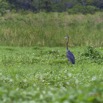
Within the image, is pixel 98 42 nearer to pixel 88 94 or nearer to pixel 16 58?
pixel 16 58

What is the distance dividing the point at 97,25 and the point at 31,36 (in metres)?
7.00

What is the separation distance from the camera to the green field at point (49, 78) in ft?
14.8

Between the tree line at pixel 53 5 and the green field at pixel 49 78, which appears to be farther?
the tree line at pixel 53 5

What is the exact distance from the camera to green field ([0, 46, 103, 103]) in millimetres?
4496

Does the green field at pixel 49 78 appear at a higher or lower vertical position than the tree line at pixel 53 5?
lower

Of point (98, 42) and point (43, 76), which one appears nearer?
point (43, 76)

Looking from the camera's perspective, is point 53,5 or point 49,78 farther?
point 53,5

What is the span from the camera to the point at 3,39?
57.6 feet

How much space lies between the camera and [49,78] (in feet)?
28.0

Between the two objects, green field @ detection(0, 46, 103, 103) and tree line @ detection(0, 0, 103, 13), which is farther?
tree line @ detection(0, 0, 103, 13)

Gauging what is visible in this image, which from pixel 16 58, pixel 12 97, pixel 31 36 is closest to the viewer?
pixel 12 97

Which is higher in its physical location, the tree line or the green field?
the tree line

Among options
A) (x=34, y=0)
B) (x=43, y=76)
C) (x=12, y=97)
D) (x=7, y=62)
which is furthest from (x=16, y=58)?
(x=34, y=0)

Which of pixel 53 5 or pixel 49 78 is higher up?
pixel 53 5
